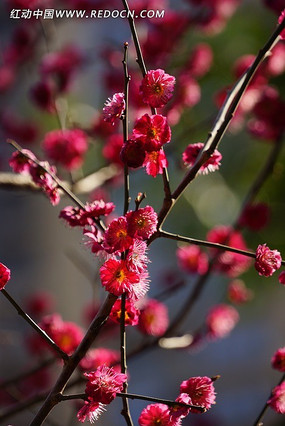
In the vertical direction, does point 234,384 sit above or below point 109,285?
above

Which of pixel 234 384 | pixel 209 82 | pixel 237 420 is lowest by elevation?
pixel 237 420

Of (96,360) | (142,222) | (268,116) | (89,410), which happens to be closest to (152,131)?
(142,222)

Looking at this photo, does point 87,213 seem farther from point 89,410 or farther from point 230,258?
point 230,258

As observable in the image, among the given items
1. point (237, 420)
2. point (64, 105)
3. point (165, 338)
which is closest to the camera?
point (165, 338)

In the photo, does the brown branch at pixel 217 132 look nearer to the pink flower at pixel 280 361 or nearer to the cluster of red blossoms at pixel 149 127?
the cluster of red blossoms at pixel 149 127

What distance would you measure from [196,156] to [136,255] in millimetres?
197

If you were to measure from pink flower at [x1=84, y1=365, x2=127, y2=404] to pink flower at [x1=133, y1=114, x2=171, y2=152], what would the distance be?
26cm

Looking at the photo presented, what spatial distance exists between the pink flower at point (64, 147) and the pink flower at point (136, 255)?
2.61 ft

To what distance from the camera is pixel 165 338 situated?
1.26 meters

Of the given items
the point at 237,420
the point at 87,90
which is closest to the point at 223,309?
the point at 237,420

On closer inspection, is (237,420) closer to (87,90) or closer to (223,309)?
(223,309)

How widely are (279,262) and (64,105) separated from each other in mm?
1202

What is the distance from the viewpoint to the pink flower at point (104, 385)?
24.5 inches

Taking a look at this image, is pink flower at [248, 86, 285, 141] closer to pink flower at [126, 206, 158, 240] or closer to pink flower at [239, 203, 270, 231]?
pink flower at [239, 203, 270, 231]
